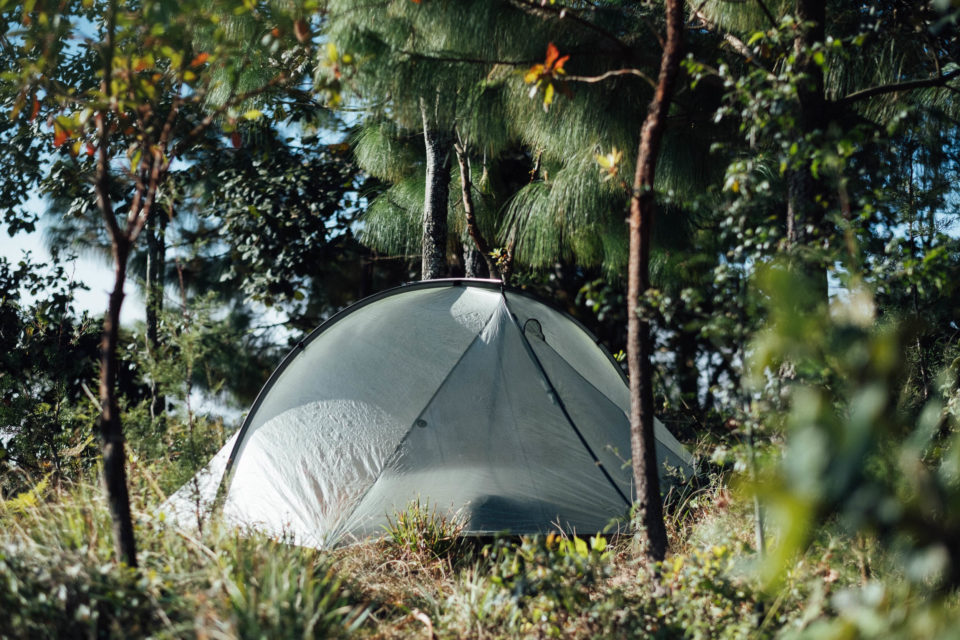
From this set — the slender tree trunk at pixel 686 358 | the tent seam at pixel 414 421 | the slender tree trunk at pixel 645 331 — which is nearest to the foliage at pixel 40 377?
the tent seam at pixel 414 421

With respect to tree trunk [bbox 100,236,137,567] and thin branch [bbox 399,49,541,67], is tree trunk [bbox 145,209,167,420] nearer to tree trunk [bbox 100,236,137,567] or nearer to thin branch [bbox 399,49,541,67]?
thin branch [bbox 399,49,541,67]

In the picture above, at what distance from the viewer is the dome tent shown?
3932 millimetres

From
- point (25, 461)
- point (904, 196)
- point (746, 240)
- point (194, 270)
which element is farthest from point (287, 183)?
point (746, 240)

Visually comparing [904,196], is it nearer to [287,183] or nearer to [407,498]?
[407,498]

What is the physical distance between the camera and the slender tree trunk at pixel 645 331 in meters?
2.97

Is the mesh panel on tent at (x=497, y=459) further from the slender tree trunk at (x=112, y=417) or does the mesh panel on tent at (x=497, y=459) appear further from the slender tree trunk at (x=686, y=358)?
the slender tree trunk at (x=686, y=358)

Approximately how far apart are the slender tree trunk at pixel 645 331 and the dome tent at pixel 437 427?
1.00 metres

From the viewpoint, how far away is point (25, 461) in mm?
5254

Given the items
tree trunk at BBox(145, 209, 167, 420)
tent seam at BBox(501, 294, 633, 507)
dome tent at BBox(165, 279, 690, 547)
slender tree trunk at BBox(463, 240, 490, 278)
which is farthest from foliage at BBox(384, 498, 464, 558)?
tree trunk at BBox(145, 209, 167, 420)

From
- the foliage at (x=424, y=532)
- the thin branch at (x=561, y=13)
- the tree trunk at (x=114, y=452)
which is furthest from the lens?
the foliage at (x=424, y=532)

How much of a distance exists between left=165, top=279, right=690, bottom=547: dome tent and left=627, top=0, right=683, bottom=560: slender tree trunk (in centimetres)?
100

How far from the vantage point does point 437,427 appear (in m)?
4.18

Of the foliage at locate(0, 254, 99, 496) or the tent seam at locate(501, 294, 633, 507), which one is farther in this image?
the foliage at locate(0, 254, 99, 496)

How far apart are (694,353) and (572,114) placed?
540 cm
